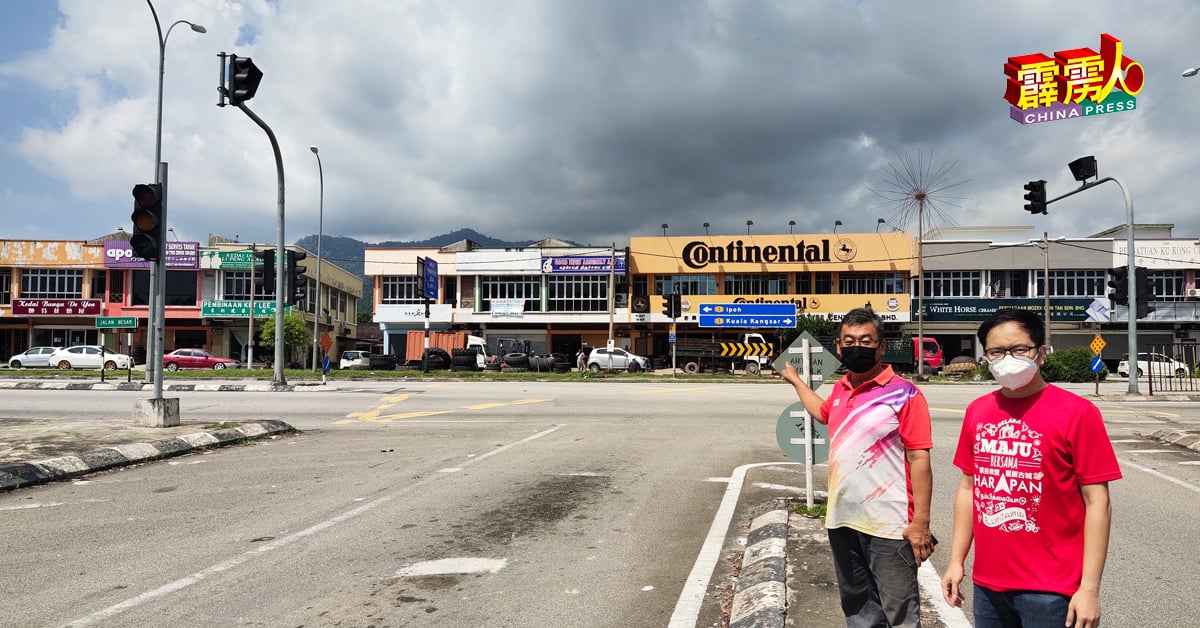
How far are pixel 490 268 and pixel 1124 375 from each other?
38.3 m

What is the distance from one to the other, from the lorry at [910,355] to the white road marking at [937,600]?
3383 cm

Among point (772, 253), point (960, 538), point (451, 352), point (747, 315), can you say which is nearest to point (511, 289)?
point (451, 352)

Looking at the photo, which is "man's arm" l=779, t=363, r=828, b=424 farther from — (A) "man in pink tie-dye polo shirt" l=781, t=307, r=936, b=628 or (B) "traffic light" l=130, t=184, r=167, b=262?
(B) "traffic light" l=130, t=184, r=167, b=262

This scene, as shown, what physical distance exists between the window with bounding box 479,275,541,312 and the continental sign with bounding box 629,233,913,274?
712 cm

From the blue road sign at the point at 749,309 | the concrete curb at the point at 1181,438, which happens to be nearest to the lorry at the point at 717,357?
the blue road sign at the point at 749,309

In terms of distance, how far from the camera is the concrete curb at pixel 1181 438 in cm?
1152

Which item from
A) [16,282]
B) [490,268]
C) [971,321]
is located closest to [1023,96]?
[971,321]

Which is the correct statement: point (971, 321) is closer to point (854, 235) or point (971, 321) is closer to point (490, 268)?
point (854, 235)

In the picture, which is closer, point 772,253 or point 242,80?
point 242,80

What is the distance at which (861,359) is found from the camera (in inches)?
133

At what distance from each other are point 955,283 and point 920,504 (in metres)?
53.5

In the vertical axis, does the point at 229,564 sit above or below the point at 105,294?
below

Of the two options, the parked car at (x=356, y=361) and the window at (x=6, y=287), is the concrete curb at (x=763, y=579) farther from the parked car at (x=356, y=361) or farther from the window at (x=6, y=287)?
the window at (x=6, y=287)

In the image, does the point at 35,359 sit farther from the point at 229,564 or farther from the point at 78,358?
the point at 229,564
